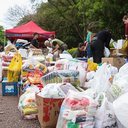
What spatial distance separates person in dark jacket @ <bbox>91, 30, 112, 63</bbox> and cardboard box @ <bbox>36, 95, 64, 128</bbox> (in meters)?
4.42

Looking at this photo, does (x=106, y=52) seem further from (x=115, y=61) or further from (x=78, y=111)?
(x=78, y=111)

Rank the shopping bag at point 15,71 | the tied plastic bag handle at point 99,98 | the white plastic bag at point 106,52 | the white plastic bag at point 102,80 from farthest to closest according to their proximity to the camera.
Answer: the white plastic bag at point 106,52
the shopping bag at point 15,71
the white plastic bag at point 102,80
the tied plastic bag handle at point 99,98

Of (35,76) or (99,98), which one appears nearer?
(99,98)

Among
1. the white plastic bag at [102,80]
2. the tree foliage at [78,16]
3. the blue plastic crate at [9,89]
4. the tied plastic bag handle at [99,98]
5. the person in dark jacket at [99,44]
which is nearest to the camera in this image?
the tied plastic bag handle at [99,98]

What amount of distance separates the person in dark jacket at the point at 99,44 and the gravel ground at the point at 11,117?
99.0 inches

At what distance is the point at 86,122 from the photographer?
4031mm

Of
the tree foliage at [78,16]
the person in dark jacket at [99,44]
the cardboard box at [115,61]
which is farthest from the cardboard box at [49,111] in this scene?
the tree foliage at [78,16]

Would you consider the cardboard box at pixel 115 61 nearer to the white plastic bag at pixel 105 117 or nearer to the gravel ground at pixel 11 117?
the gravel ground at pixel 11 117

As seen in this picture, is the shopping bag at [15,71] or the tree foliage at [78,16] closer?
the shopping bag at [15,71]

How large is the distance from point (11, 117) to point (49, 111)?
Answer: 1280 millimetres

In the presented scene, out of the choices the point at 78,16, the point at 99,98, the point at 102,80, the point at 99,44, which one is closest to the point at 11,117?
the point at 102,80

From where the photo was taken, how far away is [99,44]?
29.3 feet

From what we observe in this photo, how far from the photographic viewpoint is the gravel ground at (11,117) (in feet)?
17.2

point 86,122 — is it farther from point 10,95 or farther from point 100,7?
point 100,7
